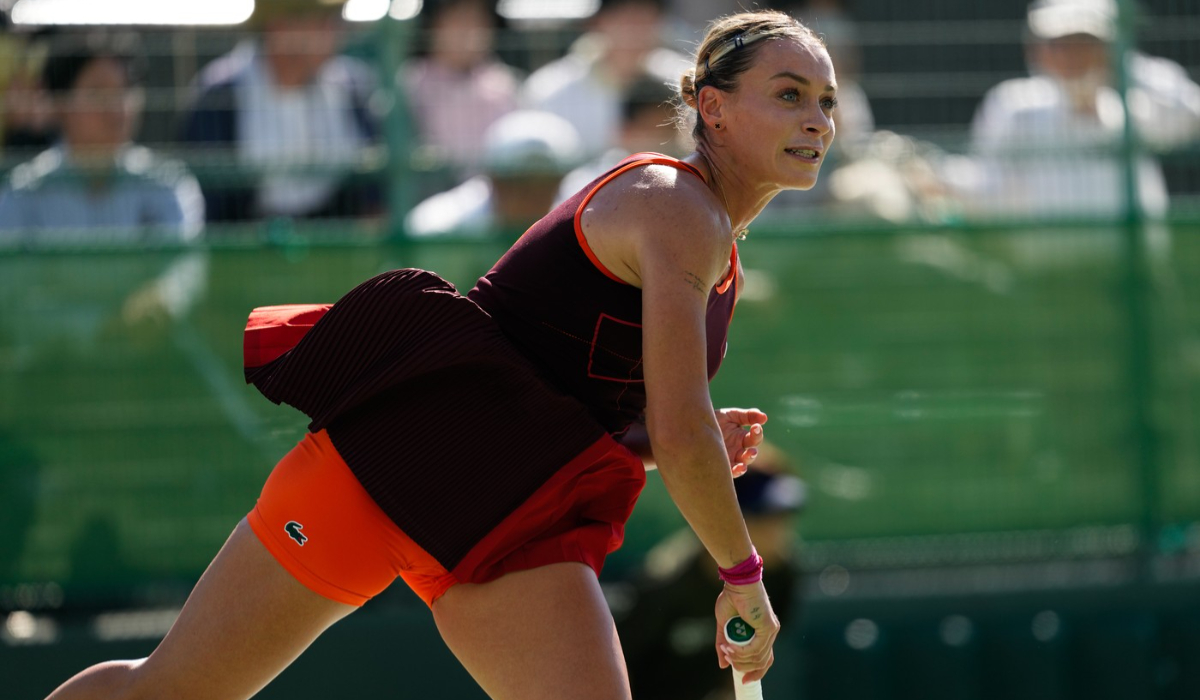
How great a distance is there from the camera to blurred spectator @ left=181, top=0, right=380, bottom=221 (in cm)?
584

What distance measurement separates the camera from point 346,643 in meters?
5.76

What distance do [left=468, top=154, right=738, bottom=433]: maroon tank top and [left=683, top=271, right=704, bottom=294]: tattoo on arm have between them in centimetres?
21

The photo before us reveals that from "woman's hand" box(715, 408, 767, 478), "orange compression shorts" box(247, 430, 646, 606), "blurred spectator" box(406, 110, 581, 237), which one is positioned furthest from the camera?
"blurred spectator" box(406, 110, 581, 237)

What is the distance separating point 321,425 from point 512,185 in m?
2.97

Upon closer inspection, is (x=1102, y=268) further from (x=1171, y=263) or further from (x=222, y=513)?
(x=222, y=513)

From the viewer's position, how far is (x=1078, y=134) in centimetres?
630

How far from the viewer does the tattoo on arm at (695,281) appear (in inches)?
114

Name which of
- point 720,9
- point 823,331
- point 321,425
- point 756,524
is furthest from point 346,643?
point 720,9

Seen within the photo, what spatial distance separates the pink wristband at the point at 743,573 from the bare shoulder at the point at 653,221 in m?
0.57

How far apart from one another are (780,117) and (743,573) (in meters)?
0.92

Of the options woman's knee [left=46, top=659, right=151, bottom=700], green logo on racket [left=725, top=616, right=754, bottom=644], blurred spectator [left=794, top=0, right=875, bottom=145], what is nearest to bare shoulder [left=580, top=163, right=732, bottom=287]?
green logo on racket [left=725, top=616, right=754, bottom=644]

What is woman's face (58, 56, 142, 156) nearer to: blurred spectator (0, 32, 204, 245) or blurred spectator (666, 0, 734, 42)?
blurred spectator (0, 32, 204, 245)

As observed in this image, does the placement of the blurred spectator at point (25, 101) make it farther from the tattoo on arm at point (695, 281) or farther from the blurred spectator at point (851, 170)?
the tattoo on arm at point (695, 281)

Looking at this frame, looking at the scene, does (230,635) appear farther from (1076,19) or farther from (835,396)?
(1076,19)
